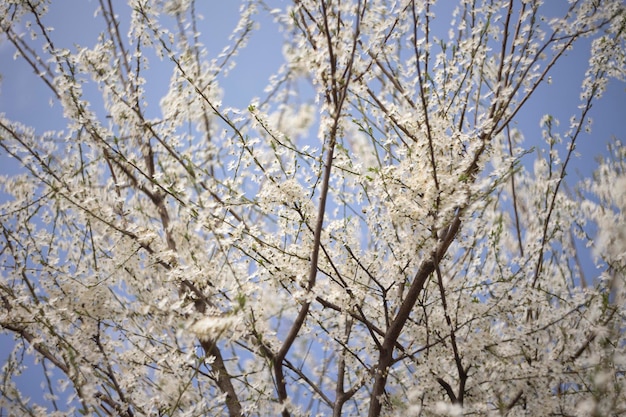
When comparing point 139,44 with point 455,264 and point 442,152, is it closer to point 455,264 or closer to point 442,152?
point 442,152

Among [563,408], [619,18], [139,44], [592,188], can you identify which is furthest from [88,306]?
[592,188]

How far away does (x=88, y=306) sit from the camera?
2266mm

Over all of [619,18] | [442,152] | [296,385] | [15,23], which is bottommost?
[296,385]

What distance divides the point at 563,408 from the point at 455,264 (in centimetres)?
97

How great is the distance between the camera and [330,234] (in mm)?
2143

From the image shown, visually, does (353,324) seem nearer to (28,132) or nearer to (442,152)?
(442,152)

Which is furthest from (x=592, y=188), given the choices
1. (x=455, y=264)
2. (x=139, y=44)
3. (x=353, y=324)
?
(x=139, y=44)

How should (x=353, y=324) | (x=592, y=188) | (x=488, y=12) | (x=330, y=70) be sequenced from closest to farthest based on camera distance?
(x=330, y=70) → (x=488, y=12) → (x=353, y=324) → (x=592, y=188)

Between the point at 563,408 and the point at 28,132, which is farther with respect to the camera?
the point at 28,132

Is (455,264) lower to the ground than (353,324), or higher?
higher

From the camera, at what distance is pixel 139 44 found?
2.56 meters

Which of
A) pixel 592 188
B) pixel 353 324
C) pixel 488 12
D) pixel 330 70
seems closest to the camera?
pixel 330 70

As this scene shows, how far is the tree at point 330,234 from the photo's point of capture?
6.03 feet

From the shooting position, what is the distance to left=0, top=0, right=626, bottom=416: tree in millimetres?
1838
